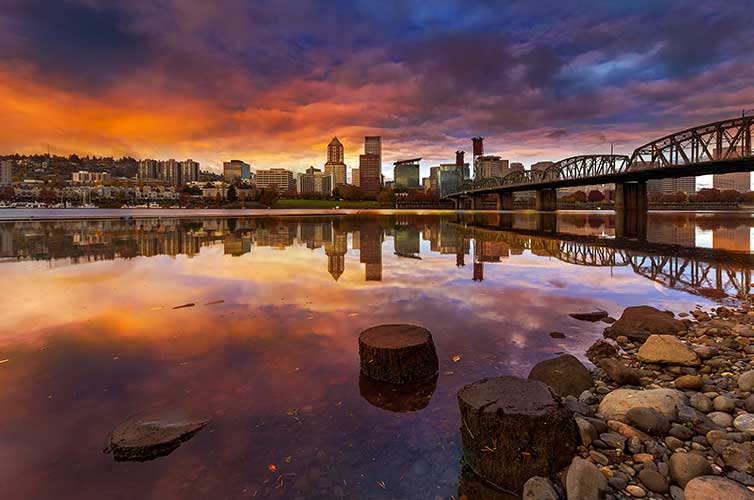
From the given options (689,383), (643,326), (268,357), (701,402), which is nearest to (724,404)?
(701,402)

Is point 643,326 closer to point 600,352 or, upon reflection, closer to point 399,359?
point 600,352

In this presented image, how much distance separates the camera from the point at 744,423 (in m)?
5.72

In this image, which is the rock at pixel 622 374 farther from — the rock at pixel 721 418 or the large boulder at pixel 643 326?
the large boulder at pixel 643 326

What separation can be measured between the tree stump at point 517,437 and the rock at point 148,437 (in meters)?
4.22

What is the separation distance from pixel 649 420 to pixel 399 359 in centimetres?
404

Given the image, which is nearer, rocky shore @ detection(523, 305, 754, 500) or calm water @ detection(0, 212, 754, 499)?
rocky shore @ detection(523, 305, 754, 500)

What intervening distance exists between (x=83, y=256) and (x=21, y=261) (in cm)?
298

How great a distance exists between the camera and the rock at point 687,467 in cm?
478

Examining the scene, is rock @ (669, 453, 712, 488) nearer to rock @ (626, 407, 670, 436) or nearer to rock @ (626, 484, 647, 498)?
rock @ (626, 484, 647, 498)

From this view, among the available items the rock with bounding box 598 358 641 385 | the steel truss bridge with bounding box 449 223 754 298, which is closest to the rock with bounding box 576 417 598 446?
the rock with bounding box 598 358 641 385

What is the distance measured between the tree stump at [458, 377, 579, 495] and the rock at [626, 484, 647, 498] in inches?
26.2

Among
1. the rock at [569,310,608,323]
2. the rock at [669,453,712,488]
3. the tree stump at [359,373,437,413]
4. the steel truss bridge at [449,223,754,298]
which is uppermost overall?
the steel truss bridge at [449,223,754,298]

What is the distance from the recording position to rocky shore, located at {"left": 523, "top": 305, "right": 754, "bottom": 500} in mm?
4738

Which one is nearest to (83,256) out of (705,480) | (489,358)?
(489,358)
